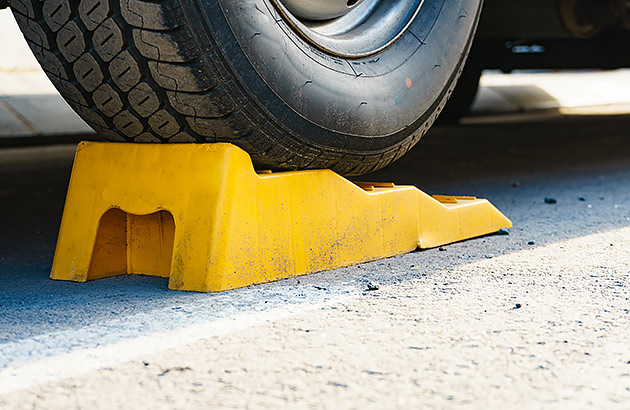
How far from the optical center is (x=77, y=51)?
1.47 metres

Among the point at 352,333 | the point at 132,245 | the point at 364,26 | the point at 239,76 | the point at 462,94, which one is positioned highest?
the point at 462,94

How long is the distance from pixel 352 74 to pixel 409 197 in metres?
0.33

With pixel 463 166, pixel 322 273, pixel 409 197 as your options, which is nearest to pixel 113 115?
pixel 322 273

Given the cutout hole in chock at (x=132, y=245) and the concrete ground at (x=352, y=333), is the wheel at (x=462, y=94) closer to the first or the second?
the concrete ground at (x=352, y=333)

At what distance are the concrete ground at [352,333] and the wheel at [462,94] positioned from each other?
3040 mm

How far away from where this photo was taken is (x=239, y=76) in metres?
1.46

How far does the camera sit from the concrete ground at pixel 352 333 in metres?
0.98

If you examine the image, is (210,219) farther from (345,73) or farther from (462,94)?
(462,94)

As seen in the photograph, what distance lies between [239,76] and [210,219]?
271 millimetres

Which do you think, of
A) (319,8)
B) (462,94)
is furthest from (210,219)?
(462,94)

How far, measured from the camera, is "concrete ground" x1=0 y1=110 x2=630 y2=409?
3.23ft

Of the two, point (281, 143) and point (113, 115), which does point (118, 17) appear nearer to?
point (113, 115)

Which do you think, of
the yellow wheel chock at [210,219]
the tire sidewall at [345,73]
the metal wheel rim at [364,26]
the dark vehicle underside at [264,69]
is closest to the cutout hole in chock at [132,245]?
the yellow wheel chock at [210,219]

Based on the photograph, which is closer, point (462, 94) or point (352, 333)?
point (352, 333)
